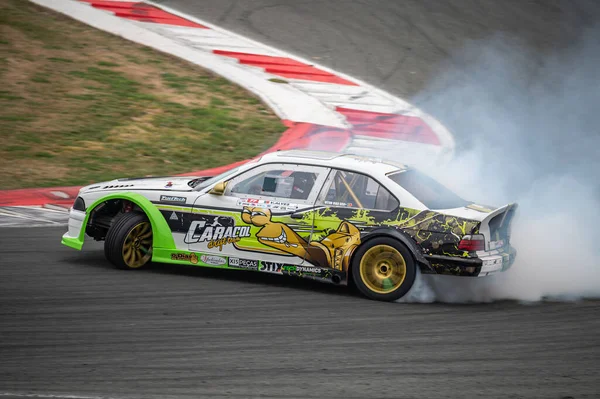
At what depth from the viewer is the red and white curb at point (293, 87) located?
14.8 metres

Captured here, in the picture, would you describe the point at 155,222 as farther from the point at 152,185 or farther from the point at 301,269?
the point at 301,269

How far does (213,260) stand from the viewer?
7.93m

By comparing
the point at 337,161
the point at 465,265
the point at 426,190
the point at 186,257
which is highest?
the point at 337,161

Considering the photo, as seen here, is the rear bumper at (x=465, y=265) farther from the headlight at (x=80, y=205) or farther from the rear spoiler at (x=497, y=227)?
the headlight at (x=80, y=205)

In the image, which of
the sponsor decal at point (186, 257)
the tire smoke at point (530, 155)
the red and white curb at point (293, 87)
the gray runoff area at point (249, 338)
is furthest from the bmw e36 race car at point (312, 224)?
the red and white curb at point (293, 87)

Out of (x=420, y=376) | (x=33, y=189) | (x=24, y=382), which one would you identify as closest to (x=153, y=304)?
(x=24, y=382)

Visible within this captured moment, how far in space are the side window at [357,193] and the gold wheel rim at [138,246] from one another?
5.97ft

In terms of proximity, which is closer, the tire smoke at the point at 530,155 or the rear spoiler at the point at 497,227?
the rear spoiler at the point at 497,227

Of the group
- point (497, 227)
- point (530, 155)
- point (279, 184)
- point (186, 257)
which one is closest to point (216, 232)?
point (186, 257)

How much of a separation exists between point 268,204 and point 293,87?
32.3 ft

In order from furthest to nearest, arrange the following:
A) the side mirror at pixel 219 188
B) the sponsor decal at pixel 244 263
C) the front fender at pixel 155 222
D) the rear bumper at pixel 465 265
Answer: the front fender at pixel 155 222 → the side mirror at pixel 219 188 → the sponsor decal at pixel 244 263 → the rear bumper at pixel 465 265

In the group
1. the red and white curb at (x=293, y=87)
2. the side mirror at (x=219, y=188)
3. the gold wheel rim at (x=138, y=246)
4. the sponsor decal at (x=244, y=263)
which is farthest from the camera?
the red and white curb at (x=293, y=87)

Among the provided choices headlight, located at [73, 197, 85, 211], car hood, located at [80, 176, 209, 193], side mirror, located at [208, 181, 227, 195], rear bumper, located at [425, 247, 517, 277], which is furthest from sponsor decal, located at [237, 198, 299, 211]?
headlight, located at [73, 197, 85, 211]

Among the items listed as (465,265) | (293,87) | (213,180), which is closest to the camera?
(465,265)
